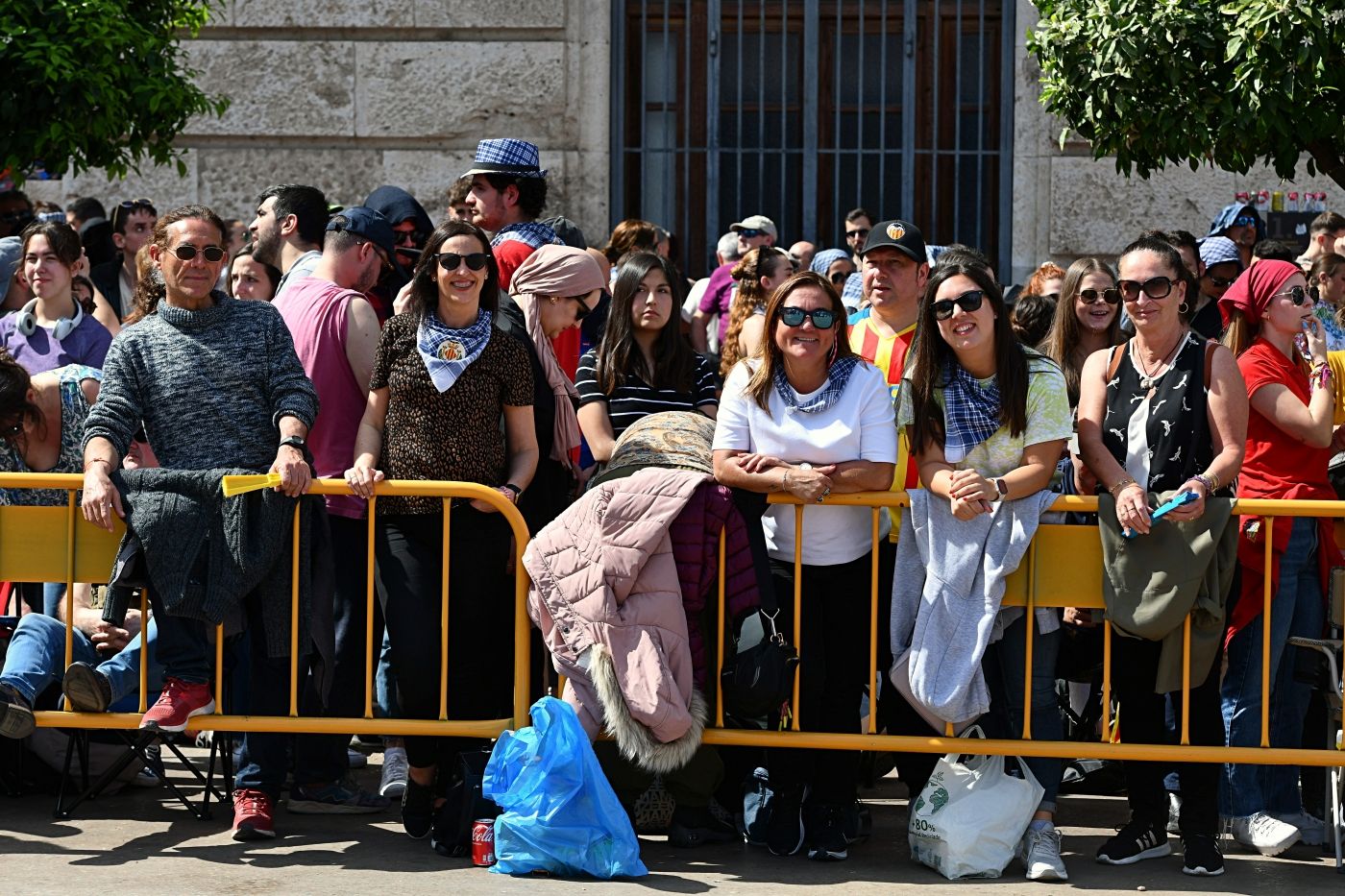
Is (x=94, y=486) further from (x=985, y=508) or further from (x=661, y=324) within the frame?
(x=985, y=508)

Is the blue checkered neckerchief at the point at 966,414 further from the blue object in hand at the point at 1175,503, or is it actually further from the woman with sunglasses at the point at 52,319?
the woman with sunglasses at the point at 52,319

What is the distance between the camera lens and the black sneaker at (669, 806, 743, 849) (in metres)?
6.28

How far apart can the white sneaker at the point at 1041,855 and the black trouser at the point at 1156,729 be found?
351 mm

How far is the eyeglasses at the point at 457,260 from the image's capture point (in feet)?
20.8

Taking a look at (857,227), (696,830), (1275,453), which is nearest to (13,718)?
(696,830)

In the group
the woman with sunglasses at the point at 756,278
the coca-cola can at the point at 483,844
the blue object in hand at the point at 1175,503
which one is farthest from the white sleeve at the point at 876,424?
the woman with sunglasses at the point at 756,278

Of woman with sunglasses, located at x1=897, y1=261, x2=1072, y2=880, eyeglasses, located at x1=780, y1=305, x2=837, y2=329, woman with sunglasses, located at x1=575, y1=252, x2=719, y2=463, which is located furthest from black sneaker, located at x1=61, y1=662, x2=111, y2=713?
woman with sunglasses, located at x1=897, y1=261, x2=1072, y2=880

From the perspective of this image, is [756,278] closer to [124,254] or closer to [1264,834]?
[124,254]

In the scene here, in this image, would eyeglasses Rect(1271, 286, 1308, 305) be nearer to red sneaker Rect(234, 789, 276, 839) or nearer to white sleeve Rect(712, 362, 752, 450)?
white sleeve Rect(712, 362, 752, 450)

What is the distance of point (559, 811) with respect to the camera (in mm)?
5805

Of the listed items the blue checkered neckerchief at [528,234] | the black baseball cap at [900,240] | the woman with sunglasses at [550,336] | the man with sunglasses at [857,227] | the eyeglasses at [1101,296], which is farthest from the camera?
the man with sunglasses at [857,227]

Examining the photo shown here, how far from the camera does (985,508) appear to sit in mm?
6020

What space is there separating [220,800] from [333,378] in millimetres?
1595

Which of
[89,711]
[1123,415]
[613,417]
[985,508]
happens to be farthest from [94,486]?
[1123,415]
